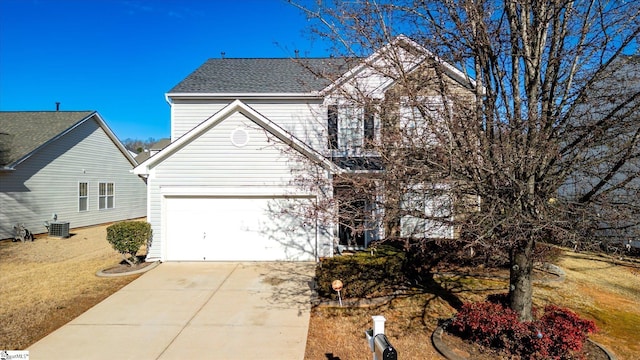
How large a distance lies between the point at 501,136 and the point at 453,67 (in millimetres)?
1710

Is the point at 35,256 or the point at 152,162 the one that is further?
the point at 35,256

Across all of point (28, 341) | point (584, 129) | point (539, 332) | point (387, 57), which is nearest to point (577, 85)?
point (584, 129)

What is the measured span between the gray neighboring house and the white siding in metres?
5.65

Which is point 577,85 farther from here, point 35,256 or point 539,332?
point 35,256

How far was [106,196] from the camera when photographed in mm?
20766

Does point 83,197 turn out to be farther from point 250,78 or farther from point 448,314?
point 448,314

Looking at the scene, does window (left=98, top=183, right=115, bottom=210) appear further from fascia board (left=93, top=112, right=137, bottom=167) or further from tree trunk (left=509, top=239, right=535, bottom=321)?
tree trunk (left=509, top=239, right=535, bottom=321)

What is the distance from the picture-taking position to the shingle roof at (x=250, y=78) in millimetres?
13406

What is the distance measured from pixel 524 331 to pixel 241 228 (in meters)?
8.13

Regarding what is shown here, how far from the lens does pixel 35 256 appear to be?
473 inches

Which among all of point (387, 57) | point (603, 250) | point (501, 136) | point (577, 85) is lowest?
point (603, 250)

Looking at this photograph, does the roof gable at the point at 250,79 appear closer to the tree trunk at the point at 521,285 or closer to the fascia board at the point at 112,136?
the tree trunk at the point at 521,285

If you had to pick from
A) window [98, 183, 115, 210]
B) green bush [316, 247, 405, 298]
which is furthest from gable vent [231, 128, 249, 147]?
window [98, 183, 115, 210]

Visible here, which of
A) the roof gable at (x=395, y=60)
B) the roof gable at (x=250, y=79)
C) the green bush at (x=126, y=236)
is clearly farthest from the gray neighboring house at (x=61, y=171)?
the roof gable at (x=395, y=60)
